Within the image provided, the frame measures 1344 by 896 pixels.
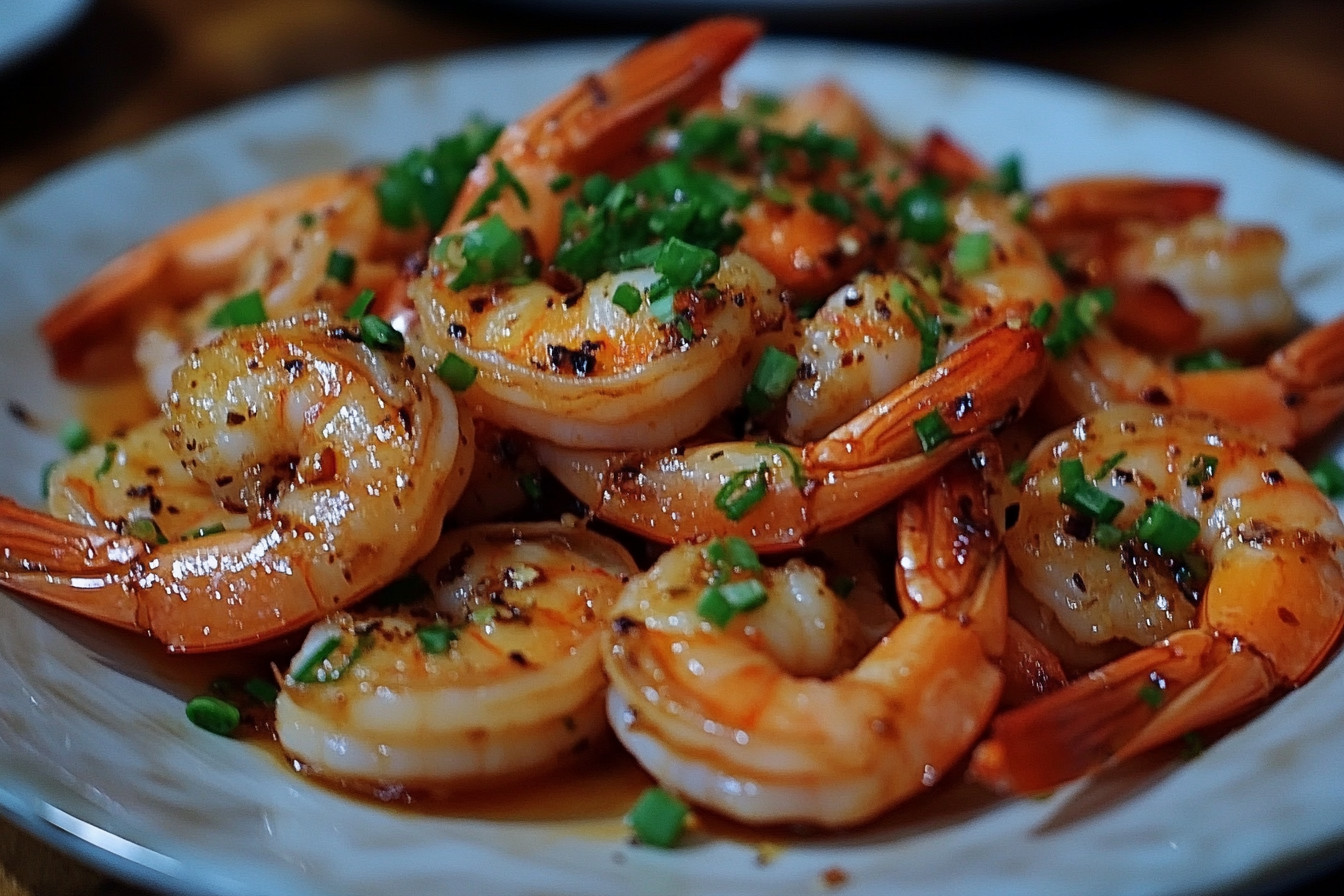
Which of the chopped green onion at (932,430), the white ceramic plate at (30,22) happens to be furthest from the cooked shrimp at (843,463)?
the white ceramic plate at (30,22)

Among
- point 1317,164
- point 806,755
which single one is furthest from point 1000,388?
point 1317,164

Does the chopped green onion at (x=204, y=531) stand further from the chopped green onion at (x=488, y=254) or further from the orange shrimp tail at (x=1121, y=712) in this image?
the orange shrimp tail at (x=1121, y=712)

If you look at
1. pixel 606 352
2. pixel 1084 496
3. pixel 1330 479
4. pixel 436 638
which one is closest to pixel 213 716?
pixel 436 638

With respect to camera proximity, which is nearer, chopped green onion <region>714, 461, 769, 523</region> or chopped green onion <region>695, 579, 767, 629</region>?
chopped green onion <region>695, 579, 767, 629</region>

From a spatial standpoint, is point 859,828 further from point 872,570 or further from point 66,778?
point 66,778

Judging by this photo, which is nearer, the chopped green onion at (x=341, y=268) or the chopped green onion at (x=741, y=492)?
the chopped green onion at (x=741, y=492)

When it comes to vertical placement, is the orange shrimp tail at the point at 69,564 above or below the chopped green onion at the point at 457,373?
below

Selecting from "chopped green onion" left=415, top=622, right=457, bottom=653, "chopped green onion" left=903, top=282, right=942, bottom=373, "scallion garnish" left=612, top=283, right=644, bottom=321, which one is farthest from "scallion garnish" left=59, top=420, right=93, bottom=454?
"chopped green onion" left=903, top=282, right=942, bottom=373

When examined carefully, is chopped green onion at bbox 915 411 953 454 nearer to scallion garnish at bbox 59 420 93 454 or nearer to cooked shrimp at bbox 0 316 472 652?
cooked shrimp at bbox 0 316 472 652
